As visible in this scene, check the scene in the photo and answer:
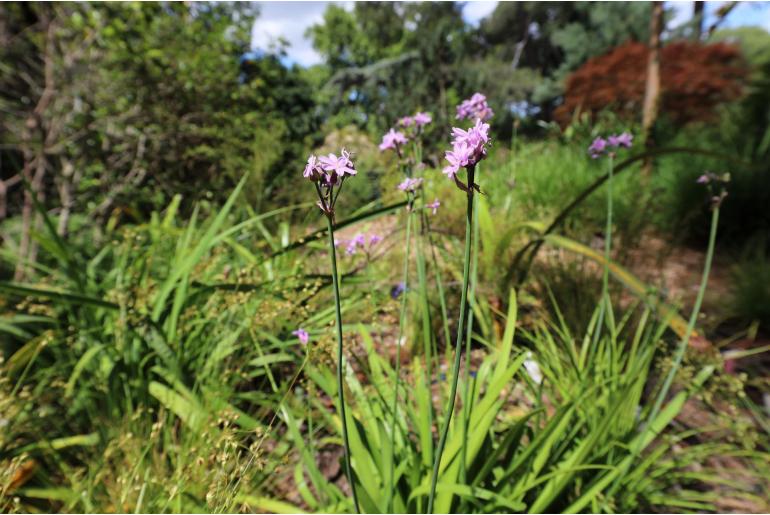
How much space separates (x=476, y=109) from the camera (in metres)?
1.30

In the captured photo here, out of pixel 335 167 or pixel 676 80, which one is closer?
pixel 335 167

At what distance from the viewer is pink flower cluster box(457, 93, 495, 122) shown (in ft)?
4.04

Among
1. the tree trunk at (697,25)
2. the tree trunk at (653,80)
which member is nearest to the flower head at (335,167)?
the tree trunk at (653,80)

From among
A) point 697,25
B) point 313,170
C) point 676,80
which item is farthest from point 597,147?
point 697,25

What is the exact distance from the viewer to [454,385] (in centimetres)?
67

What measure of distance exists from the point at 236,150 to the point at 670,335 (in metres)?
3.98

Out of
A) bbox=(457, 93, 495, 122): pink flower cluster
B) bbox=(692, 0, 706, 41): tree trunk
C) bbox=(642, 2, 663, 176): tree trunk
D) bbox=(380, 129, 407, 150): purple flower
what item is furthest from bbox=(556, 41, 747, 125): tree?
bbox=(380, 129, 407, 150): purple flower

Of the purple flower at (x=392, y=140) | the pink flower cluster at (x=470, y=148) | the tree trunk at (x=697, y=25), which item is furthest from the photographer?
the tree trunk at (x=697, y=25)

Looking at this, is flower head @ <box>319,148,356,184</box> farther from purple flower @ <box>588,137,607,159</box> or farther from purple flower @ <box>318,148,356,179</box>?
purple flower @ <box>588,137,607,159</box>

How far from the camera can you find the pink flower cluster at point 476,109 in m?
1.23

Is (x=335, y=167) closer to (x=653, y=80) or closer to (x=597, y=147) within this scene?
(x=597, y=147)

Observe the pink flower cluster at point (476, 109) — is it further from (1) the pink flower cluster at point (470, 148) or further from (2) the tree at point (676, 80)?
(2) the tree at point (676, 80)

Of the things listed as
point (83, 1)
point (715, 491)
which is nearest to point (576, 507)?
point (715, 491)

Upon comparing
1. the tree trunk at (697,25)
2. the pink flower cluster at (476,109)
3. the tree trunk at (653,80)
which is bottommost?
the pink flower cluster at (476,109)
